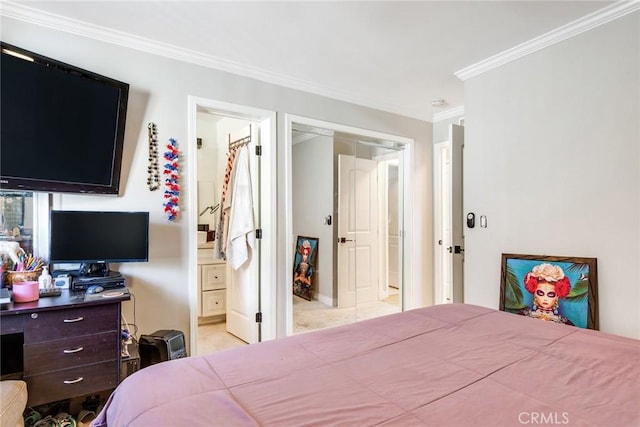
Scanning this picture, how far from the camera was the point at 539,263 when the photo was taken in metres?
2.61

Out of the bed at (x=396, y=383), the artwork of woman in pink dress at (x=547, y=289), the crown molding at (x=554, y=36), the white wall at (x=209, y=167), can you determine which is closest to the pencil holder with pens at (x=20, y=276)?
the bed at (x=396, y=383)

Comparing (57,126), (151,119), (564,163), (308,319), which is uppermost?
(151,119)

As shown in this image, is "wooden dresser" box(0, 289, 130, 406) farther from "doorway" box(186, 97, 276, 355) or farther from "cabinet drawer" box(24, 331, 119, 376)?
"doorway" box(186, 97, 276, 355)

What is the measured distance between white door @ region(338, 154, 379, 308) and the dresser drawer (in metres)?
2.53

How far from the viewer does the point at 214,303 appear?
161 inches

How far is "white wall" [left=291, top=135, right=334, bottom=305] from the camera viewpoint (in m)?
3.70

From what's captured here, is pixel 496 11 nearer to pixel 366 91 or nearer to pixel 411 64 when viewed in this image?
pixel 411 64

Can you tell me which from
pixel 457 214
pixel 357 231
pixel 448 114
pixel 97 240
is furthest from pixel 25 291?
pixel 448 114

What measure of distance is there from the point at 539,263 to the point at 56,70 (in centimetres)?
351

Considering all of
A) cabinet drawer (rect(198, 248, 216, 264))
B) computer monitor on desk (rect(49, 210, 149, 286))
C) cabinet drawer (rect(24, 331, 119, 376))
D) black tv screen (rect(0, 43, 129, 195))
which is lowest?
cabinet drawer (rect(24, 331, 119, 376))

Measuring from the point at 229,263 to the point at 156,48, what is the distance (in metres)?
2.01

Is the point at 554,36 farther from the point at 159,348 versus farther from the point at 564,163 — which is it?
the point at 159,348

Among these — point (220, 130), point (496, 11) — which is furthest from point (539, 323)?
point (220, 130)

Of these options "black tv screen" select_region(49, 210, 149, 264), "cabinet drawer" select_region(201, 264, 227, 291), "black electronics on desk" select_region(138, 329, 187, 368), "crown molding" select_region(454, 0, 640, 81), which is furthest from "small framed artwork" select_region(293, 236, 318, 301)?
"crown molding" select_region(454, 0, 640, 81)
